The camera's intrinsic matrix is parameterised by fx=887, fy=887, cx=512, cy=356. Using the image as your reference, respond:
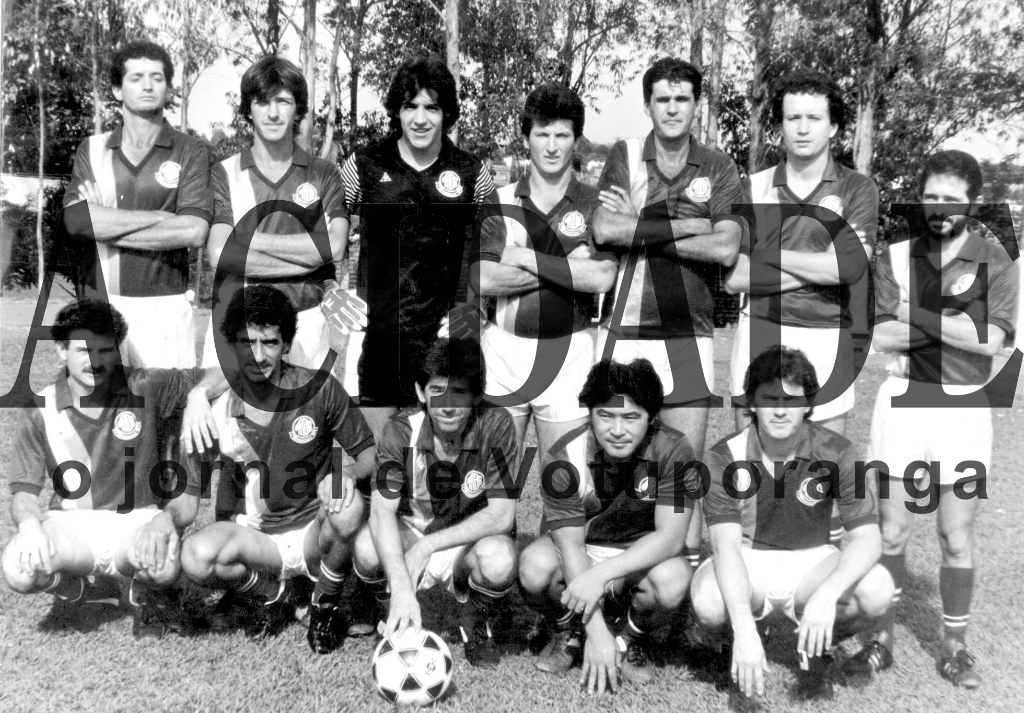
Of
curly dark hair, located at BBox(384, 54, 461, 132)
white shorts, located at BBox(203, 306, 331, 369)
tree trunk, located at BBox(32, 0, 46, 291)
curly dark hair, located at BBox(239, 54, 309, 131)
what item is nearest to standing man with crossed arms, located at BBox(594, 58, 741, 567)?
curly dark hair, located at BBox(384, 54, 461, 132)

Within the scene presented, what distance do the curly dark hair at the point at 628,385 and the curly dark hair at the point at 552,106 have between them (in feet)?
3.61

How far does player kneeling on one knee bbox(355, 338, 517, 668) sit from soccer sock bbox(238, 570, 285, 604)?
408 mm

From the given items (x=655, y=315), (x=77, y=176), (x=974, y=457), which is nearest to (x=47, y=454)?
(x=77, y=176)

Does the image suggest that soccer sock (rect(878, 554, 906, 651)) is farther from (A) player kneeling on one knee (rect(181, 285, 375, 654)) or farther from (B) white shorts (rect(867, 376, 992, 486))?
(A) player kneeling on one knee (rect(181, 285, 375, 654))

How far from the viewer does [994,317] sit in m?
3.60

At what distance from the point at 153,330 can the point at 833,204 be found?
3.07m

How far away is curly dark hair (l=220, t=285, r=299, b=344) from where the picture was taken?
144 inches

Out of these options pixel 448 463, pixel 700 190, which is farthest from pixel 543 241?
pixel 448 463

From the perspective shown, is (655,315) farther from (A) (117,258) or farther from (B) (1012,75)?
(B) (1012,75)

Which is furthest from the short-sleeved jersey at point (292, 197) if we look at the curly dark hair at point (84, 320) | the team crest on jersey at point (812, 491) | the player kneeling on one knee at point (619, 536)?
the team crest on jersey at point (812, 491)

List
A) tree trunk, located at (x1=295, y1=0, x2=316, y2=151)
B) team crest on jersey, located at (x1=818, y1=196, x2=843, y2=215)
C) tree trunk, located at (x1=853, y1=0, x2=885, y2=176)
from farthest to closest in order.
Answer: tree trunk, located at (x1=295, y1=0, x2=316, y2=151), tree trunk, located at (x1=853, y1=0, x2=885, y2=176), team crest on jersey, located at (x1=818, y1=196, x2=843, y2=215)

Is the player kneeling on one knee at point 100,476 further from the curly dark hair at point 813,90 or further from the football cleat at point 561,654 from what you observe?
the curly dark hair at point 813,90

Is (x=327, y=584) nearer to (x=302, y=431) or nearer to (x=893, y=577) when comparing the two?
(x=302, y=431)

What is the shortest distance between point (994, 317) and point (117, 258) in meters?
3.78
